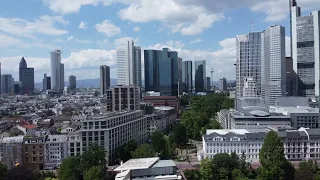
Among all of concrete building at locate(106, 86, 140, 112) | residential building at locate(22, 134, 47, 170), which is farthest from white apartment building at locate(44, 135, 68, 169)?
concrete building at locate(106, 86, 140, 112)

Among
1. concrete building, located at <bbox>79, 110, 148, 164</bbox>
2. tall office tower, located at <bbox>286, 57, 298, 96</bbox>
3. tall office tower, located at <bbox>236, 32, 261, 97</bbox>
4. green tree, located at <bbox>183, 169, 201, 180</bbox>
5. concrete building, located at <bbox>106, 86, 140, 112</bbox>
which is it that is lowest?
→ green tree, located at <bbox>183, 169, 201, 180</bbox>

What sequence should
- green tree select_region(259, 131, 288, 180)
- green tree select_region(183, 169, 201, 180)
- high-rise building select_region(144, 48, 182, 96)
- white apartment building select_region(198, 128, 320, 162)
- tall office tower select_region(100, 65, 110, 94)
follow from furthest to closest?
tall office tower select_region(100, 65, 110, 94) < high-rise building select_region(144, 48, 182, 96) < white apartment building select_region(198, 128, 320, 162) < green tree select_region(183, 169, 201, 180) < green tree select_region(259, 131, 288, 180)

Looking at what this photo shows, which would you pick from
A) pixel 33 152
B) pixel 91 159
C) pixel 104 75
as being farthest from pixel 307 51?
pixel 104 75

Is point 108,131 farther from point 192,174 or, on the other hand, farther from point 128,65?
point 128,65

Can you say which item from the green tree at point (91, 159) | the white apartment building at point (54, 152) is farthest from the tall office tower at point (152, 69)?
the green tree at point (91, 159)

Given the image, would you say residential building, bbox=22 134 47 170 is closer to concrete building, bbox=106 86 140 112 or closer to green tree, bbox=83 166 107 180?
green tree, bbox=83 166 107 180

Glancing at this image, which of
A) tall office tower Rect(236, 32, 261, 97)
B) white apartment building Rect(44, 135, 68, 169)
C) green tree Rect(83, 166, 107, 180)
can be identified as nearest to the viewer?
green tree Rect(83, 166, 107, 180)

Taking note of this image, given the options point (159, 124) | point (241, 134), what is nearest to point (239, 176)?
point (241, 134)
